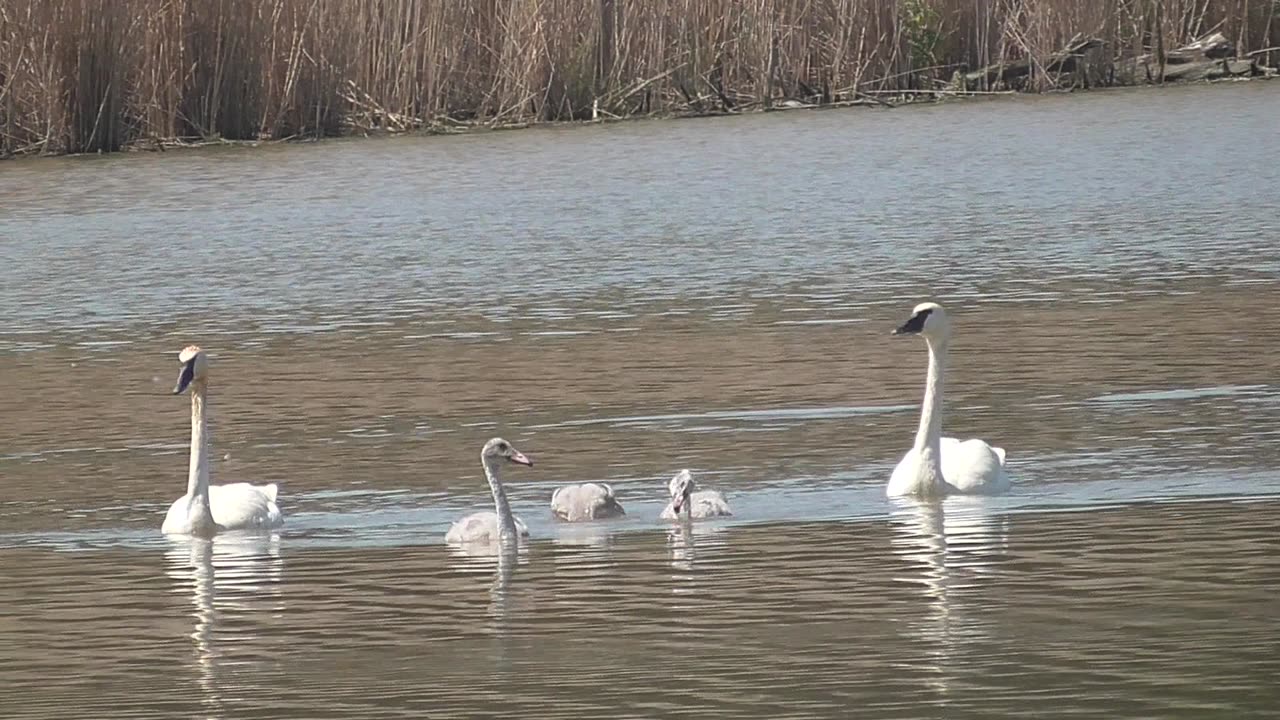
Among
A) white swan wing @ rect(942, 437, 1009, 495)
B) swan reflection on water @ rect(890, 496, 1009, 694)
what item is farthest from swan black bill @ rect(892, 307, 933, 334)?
swan reflection on water @ rect(890, 496, 1009, 694)

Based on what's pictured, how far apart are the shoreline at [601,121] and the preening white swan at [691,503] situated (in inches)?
618

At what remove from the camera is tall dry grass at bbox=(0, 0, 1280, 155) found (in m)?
22.5

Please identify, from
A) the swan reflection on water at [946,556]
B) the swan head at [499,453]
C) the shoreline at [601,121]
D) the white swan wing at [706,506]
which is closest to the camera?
the swan reflection on water at [946,556]

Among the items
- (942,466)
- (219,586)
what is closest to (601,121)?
(942,466)

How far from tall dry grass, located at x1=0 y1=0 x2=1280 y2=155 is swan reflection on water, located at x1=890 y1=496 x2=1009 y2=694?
1548 cm

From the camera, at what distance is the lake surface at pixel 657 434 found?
18.9 feet

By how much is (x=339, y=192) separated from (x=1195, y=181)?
6256 mm

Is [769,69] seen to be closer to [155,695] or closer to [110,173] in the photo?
[110,173]

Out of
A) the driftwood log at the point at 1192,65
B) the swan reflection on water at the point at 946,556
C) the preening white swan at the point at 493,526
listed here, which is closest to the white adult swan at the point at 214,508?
the preening white swan at the point at 493,526

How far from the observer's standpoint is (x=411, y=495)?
27.8ft

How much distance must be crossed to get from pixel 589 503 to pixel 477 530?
15.1 inches

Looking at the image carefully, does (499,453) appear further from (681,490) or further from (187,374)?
(187,374)

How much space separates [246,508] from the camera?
809 centimetres

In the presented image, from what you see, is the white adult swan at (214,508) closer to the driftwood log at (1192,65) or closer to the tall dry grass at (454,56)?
the tall dry grass at (454,56)
